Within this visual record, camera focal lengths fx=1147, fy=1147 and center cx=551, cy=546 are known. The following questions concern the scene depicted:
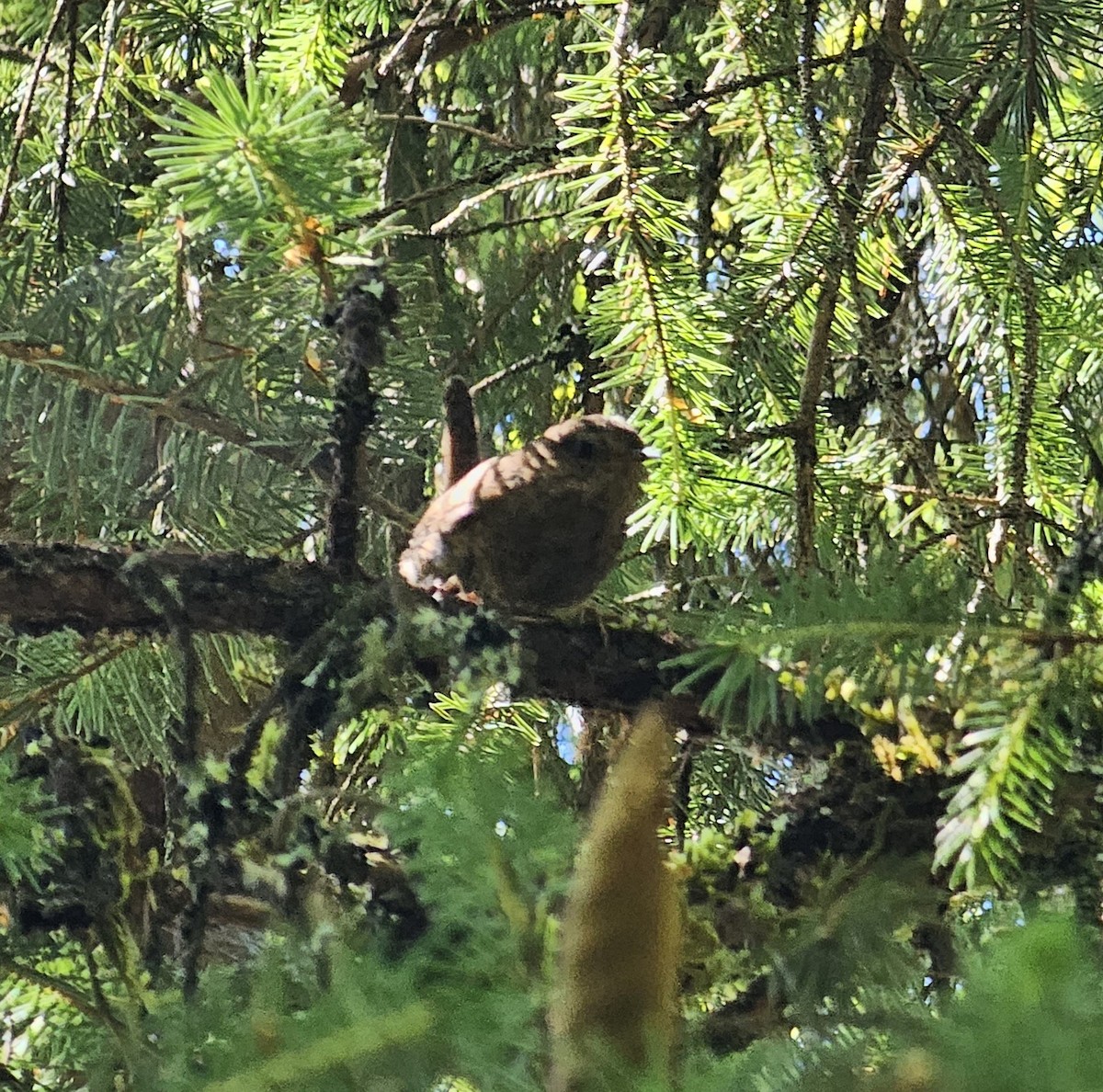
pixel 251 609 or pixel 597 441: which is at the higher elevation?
pixel 597 441

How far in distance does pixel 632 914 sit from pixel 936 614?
178 mm

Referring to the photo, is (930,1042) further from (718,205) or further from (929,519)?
(718,205)

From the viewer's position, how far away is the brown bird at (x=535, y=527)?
692mm

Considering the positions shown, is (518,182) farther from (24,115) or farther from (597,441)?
(24,115)

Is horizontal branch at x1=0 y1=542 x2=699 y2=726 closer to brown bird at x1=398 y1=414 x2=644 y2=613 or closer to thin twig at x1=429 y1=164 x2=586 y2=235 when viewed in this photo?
brown bird at x1=398 y1=414 x2=644 y2=613

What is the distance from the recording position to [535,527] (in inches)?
27.4

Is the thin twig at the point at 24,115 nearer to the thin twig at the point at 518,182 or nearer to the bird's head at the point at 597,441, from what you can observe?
the thin twig at the point at 518,182

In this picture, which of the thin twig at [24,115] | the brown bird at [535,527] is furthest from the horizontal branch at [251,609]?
the thin twig at [24,115]

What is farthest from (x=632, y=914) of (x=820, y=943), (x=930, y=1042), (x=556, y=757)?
(x=556, y=757)

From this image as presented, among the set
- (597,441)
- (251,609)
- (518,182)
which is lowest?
(251,609)

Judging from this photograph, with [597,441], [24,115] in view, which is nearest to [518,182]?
[597,441]

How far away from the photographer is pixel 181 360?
2.23ft

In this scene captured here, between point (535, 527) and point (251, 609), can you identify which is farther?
point (535, 527)

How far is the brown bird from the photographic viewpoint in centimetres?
69
